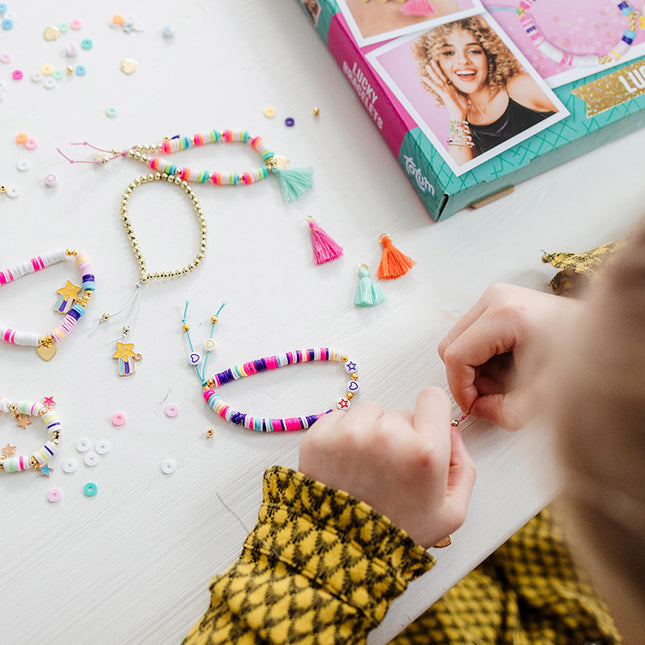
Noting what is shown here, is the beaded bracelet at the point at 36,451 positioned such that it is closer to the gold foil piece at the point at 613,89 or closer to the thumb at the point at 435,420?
the thumb at the point at 435,420

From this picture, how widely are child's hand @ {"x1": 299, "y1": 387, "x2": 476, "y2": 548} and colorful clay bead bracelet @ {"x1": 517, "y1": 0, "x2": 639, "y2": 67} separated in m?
0.53

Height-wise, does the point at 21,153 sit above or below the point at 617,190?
above

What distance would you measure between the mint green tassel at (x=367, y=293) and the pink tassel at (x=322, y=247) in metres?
0.05

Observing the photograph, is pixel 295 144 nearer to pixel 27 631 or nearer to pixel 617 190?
pixel 617 190

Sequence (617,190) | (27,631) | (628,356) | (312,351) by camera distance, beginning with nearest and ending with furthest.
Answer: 1. (628,356)
2. (27,631)
3. (312,351)
4. (617,190)

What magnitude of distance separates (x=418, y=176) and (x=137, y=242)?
381 mm

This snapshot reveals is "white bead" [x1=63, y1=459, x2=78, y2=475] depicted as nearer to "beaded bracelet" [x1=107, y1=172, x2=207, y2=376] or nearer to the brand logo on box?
"beaded bracelet" [x1=107, y1=172, x2=207, y2=376]

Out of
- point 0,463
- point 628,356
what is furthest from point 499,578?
point 0,463

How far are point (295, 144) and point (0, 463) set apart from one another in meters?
0.55

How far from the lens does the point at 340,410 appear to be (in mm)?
690

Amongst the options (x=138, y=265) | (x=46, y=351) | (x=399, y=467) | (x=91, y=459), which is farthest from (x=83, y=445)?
(x=399, y=467)

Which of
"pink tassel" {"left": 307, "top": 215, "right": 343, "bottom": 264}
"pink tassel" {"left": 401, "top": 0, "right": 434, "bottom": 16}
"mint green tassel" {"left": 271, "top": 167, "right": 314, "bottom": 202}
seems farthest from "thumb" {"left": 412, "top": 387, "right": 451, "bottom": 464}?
"pink tassel" {"left": 401, "top": 0, "right": 434, "bottom": 16}

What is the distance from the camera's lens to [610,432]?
0.38 m

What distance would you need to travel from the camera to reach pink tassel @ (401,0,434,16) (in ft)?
2.71
